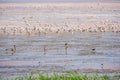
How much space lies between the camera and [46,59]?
2069cm

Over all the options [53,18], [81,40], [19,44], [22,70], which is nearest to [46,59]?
[22,70]

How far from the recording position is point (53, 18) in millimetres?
42469

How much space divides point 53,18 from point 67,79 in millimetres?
28187

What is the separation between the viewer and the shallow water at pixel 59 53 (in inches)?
741

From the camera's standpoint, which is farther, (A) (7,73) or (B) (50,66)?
(B) (50,66)

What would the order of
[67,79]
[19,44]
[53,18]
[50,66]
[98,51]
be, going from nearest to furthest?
[67,79]
[50,66]
[98,51]
[19,44]
[53,18]

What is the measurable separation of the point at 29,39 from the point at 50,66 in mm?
9041

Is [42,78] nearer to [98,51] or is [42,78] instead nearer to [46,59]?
[46,59]

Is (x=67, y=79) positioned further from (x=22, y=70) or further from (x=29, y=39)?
(x=29, y=39)

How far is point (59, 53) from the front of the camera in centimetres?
2233

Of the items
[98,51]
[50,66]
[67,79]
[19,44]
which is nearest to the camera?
[67,79]

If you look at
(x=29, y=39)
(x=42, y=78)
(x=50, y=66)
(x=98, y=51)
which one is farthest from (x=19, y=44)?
(x=42, y=78)

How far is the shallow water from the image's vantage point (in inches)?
741

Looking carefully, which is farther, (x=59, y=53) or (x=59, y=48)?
(x=59, y=48)
